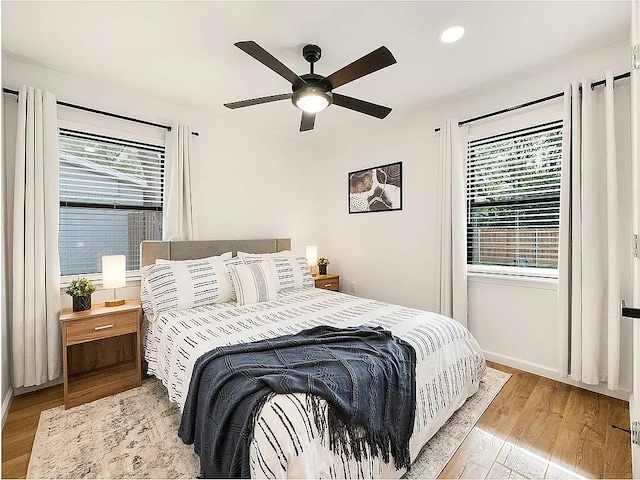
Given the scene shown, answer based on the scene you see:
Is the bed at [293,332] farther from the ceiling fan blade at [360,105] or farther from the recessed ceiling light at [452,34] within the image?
the recessed ceiling light at [452,34]

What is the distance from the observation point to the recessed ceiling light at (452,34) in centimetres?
211

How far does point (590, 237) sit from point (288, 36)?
272 cm

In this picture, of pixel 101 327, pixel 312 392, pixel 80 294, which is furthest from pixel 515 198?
pixel 80 294

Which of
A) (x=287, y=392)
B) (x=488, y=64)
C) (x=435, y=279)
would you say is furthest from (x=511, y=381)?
(x=488, y=64)

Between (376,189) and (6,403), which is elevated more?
(376,189)

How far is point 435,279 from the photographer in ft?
11.0

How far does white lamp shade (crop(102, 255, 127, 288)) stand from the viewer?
101 inches

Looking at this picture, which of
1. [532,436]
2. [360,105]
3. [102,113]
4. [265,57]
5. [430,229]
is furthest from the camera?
[430,229]

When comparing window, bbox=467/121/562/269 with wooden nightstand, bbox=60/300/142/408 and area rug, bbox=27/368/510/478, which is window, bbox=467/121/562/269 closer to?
area rug, bbox=27/368/510/478

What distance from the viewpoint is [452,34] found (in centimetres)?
217

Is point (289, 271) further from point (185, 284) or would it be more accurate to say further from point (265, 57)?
point (265, 57)

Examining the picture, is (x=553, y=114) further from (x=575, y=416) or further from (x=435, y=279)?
(x=575, y=416)

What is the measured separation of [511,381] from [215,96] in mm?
3875

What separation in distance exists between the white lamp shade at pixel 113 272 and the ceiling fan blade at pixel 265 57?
79.5 inches
